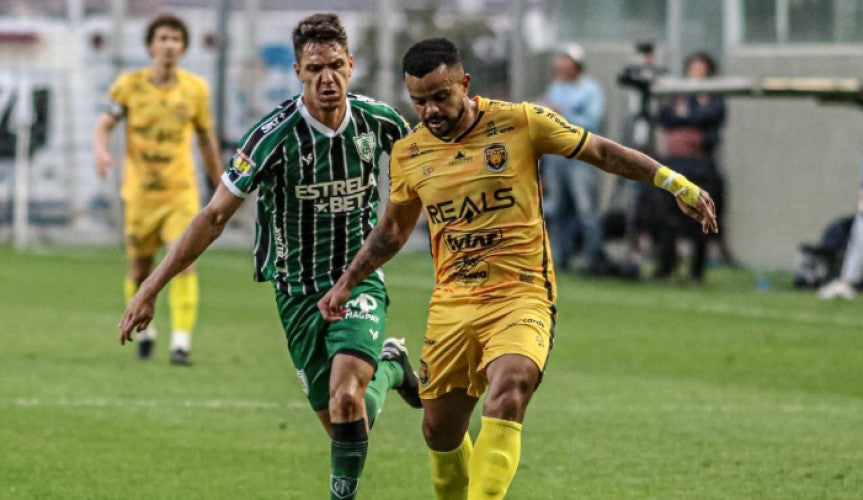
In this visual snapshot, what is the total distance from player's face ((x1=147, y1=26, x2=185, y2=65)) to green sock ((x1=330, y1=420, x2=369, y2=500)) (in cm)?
630

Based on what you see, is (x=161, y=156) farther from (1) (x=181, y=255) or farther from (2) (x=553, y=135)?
(2) (x=553, y=135)

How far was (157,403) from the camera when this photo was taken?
37.1 feet

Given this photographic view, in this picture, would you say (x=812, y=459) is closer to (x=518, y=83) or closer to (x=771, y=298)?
(x=771, y=298)

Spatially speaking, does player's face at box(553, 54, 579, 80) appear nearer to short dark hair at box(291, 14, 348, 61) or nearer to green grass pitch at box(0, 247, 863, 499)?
green grass pitch at box(0, 247, 863, 499)

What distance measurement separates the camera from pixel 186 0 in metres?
31.1

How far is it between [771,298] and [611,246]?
5170 mm

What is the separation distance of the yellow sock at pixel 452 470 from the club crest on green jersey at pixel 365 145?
130 cm

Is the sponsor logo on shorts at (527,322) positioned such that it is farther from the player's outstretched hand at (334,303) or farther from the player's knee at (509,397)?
the player's outstretched hand at (334,303)

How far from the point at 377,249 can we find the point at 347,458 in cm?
86

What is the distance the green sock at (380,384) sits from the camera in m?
8.09

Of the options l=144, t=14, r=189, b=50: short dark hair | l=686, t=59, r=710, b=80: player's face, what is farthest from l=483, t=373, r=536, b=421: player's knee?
l=686, t=59, r=710, b=80: player's face

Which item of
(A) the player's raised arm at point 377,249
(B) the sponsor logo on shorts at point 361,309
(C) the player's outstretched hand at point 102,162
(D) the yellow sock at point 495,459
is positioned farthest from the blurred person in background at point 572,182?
(D) the yellow sock at point 495,459

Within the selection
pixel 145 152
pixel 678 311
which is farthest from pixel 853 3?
pixel 145 152

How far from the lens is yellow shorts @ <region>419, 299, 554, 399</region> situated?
23.9ft
